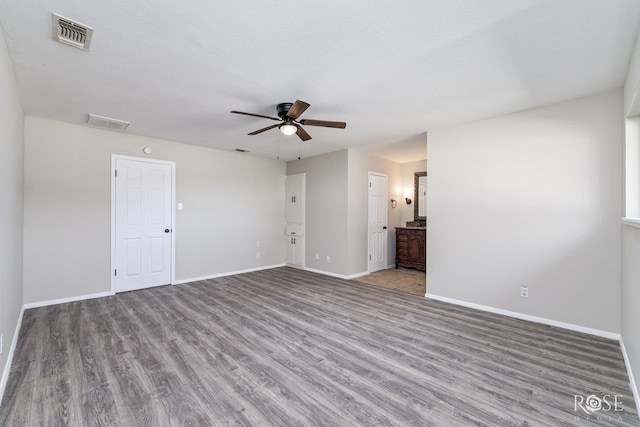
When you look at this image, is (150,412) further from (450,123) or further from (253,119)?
(450,123)

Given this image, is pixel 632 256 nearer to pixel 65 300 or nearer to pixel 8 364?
pixel 8 364

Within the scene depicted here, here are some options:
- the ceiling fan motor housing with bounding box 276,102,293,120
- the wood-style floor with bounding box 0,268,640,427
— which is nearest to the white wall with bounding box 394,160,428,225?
the wood-style floor with bounding box 0,268,640,427

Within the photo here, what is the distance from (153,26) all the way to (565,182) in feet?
13.4

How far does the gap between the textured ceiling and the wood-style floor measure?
8.13 ft

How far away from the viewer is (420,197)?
630cm

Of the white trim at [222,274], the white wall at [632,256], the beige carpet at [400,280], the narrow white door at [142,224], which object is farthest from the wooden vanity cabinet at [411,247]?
the narrow white door at [142,224]

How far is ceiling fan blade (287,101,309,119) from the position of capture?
8.45 ft

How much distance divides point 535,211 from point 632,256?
1.10 m

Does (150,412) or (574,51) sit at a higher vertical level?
(574,51)

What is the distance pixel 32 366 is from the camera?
7.47ft

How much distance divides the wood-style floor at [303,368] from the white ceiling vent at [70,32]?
2.49 m

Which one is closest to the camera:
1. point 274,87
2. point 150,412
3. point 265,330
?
point 150,412

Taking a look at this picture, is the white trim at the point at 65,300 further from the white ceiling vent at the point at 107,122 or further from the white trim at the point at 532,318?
the white trim at the point at 532,318

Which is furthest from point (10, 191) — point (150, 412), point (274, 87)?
point (274, 87)
